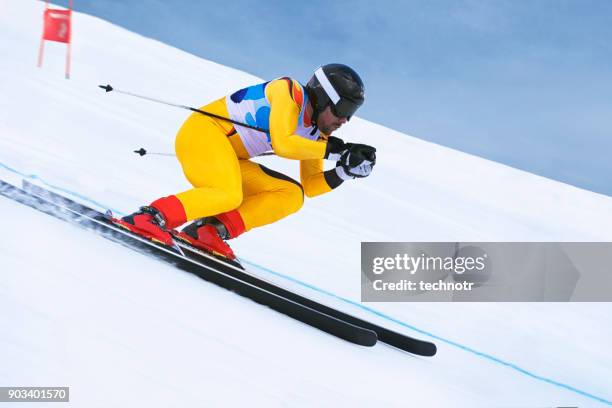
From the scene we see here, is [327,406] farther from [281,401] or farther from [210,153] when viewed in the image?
[210,153]

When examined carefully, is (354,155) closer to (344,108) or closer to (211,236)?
(344,108)

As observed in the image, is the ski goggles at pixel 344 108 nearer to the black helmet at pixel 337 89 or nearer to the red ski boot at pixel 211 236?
the black helmet at pixel 337 89

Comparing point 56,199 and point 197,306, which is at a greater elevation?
point 56,199

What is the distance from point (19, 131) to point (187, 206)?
13.9 feet

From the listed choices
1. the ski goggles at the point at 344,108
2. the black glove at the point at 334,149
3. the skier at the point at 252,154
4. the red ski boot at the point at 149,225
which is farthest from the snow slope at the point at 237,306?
the ski goggles at the point at 344,108

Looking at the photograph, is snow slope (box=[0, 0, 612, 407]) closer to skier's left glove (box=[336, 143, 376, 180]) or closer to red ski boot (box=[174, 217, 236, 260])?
red ski boot (box=[174, 217, 236, 260])

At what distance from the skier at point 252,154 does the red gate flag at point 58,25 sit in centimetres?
940

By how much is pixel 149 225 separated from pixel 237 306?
913 mm

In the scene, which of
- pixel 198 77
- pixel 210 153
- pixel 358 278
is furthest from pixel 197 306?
pixel 198 77

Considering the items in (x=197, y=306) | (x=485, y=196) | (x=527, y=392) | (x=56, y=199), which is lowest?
(x=527, y=392)

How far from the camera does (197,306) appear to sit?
313 cm

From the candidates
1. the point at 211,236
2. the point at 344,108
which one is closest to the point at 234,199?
the point at 211,236

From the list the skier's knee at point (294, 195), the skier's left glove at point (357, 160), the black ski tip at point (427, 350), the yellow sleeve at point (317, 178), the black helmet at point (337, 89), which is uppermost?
the black helmet at point (337, 89)

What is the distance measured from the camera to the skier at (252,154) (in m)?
3.98
